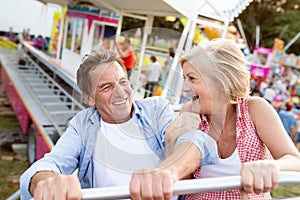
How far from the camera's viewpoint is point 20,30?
9.09 m


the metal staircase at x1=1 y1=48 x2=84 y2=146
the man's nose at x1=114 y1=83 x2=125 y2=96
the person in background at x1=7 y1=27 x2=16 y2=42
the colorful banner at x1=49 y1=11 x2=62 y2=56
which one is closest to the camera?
the man's nose at x1=114 y1=83 x2=125 y2=96

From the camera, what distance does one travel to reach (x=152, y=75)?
55.3 inches

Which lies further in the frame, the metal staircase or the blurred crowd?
the blurred crowd

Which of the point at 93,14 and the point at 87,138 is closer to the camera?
the point at 87,138

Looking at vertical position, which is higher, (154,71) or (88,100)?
(154,71)

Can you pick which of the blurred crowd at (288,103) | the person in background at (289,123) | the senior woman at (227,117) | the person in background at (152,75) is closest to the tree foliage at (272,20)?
the blurred crowd at (288,103)

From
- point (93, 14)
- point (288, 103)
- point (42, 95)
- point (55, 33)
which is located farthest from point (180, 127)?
point (55, 33)

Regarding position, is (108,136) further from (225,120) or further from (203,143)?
(225,120)

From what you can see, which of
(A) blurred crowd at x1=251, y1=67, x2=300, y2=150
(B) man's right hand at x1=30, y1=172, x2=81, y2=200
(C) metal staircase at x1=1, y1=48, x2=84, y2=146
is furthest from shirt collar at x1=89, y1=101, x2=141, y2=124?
(A) blurred crowd at x1=251, y1=67, x2=300, y2=150

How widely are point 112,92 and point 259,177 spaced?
19.4 inches

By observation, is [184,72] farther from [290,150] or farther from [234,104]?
[290,150]

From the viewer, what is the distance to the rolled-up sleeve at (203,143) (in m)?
1.06

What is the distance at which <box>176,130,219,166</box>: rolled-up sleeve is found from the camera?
1.06 metres

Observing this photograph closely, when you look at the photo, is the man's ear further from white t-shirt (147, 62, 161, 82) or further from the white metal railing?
the white metal railing
